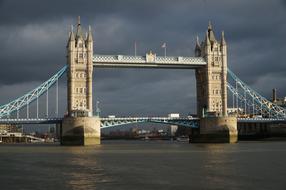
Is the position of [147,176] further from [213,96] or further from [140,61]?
[213,96]

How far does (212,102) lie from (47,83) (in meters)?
28.4

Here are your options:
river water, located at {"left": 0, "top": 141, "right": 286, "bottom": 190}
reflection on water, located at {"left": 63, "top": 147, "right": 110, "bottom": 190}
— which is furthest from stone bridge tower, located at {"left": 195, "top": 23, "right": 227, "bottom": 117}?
reflection on water, located at {"left": 63, "top": 147, "right": 110, "bottom": 190}

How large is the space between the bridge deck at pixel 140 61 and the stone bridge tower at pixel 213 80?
203 inches

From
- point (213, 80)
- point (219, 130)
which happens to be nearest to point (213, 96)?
point (213, 80)

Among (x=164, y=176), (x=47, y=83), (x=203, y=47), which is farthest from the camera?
(x=203, y=47)

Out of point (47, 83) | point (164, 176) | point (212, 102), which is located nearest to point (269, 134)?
point (212, 102)

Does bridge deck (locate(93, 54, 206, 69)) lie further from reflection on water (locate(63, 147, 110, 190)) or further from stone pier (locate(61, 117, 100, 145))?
reflection on water (locate(63, 147, 110, 190))

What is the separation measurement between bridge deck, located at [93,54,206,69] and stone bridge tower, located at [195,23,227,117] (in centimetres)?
515

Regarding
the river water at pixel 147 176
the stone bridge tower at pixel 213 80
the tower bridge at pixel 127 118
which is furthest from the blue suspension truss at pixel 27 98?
the river water at pixel 147 176

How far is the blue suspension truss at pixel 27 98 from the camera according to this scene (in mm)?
84438

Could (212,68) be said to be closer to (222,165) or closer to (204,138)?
(204,138)

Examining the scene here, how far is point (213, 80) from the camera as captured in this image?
3693 inches

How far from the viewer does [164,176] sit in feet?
98.1

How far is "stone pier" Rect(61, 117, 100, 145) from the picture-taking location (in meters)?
79.4
